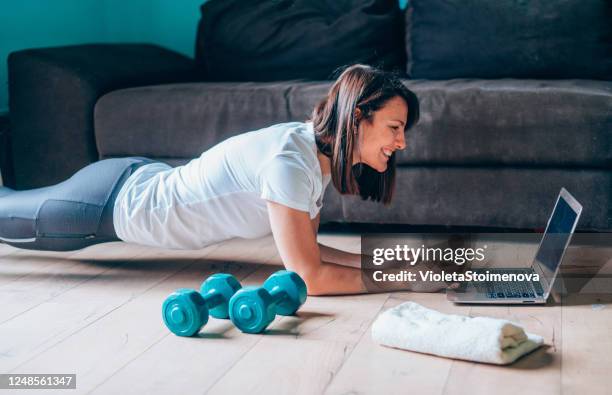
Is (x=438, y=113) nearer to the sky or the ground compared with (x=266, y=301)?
nearer to the sky

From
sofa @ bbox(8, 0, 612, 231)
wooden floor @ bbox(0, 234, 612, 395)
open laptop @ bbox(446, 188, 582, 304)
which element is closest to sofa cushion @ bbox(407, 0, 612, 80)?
sofa @ bbox(8, 0, 612, 231)

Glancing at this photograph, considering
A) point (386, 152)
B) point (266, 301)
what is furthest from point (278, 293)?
point (386, 152)

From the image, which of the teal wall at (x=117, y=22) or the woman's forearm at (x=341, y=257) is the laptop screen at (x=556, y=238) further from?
the teal wall at (x=117, y=22)

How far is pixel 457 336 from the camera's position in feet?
5.17

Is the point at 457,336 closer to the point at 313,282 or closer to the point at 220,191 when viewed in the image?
the point at 313,282

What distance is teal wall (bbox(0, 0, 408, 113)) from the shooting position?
3512 millimetres

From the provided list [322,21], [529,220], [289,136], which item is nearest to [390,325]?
[289,136]

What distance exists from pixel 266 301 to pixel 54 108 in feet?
4.98

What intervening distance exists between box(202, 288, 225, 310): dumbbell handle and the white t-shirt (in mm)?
249

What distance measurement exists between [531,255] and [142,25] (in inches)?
85.3

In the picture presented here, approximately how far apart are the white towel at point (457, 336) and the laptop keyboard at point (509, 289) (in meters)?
0.28

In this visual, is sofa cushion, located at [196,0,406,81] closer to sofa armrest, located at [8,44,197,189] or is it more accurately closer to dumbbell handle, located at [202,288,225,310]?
sofa armrest, located at [8,44,197,189]

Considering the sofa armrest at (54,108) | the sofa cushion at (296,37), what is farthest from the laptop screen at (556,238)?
the sofa armrest at (54,108)

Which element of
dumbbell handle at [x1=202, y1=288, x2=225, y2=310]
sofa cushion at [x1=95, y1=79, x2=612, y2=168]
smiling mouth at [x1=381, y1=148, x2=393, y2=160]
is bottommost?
dumbbell handle at [x1=202, y1=288, x2=225, y2=310]
